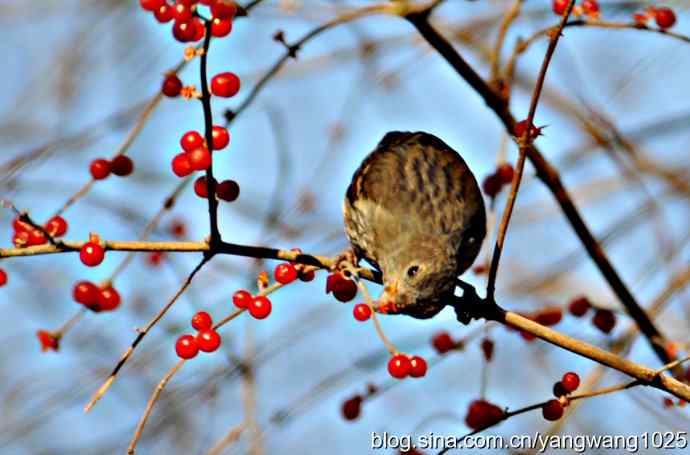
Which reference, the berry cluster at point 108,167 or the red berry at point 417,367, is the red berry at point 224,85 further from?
the red berry at point 417,367

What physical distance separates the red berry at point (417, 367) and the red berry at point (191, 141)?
0.97 meters

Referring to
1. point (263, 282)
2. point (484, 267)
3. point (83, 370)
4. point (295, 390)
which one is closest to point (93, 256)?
point (263, 282)

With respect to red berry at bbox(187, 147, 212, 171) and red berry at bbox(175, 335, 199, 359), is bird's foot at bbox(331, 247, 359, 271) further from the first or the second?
red berry at bbox(187, 147, 212, 171)

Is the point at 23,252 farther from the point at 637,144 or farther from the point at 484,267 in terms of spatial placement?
the point at 637,144

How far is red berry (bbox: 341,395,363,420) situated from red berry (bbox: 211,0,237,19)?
1.79 m

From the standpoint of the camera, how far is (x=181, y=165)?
8.00 ft

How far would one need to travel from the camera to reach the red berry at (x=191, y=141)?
8.02 ft

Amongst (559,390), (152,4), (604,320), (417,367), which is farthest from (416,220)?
(152,4)

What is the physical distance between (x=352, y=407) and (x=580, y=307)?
98cm

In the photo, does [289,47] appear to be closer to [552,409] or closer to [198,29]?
[198,29]

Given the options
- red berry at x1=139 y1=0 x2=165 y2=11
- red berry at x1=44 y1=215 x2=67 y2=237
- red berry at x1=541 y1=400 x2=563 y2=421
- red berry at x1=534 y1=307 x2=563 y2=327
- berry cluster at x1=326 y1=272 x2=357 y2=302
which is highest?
red berry at x1=139 y1=0 x2=165 y2=11

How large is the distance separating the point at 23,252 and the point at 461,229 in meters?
1.88

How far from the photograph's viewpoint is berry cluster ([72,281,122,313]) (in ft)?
9.70

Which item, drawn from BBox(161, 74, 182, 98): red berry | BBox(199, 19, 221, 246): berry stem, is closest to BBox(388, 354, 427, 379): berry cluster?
BBox(199, 19, 221, 246): berry stem
